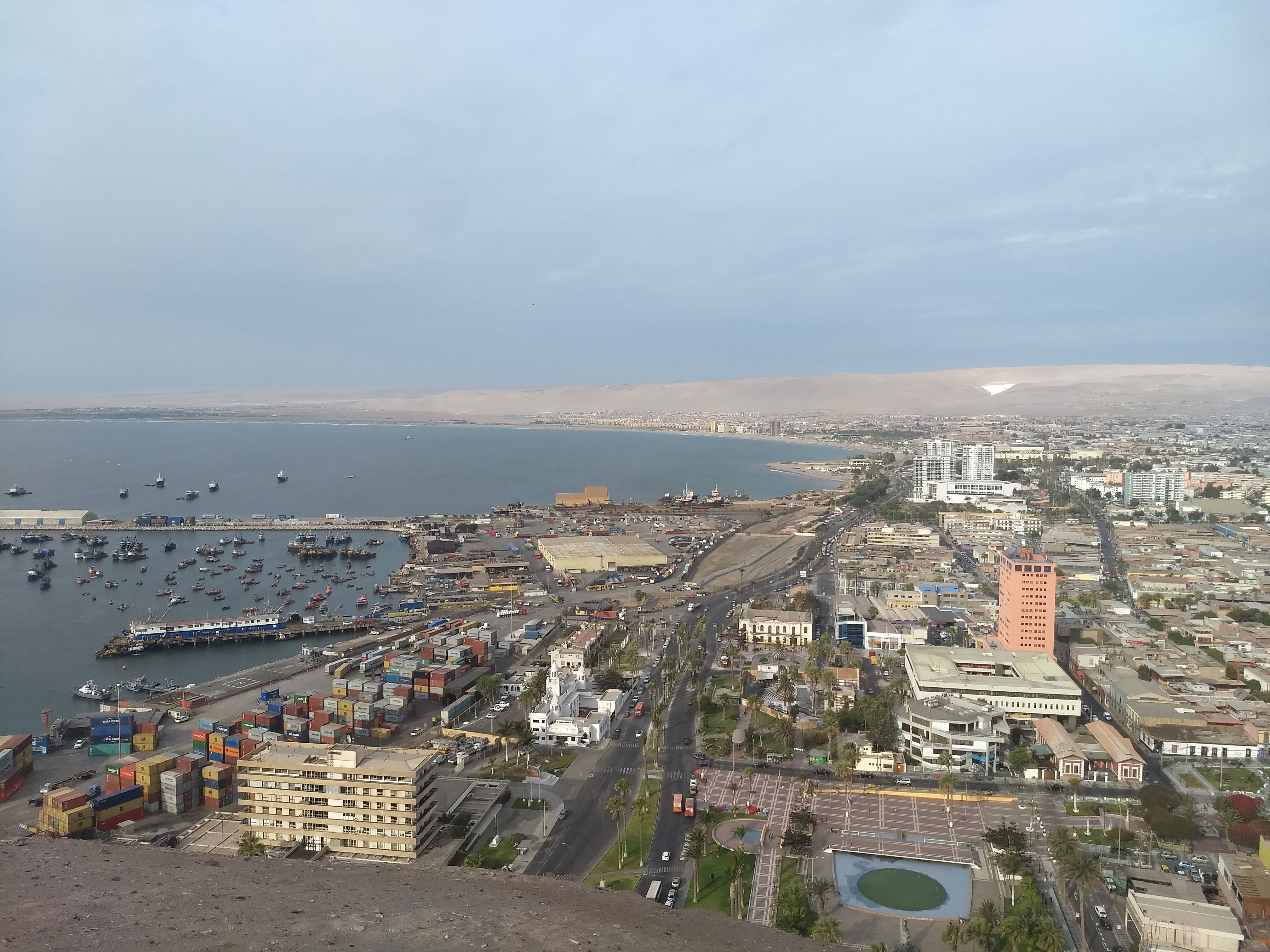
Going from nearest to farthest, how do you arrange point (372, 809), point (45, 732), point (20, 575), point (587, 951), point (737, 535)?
point (587, 951) < point (372, 809) < point (45, 732) < point (20, 575) < point (737, 535)

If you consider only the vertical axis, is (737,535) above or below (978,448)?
below

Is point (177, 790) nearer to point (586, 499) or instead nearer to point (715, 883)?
point (715, 883)

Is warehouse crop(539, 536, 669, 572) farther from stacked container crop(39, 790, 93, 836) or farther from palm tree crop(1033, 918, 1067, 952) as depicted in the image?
palm tree crop(1033, 918, 1067, 952)

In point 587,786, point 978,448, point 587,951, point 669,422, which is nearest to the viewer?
point 587,951

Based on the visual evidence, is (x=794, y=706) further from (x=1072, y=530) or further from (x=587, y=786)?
(x=1072, y=530)

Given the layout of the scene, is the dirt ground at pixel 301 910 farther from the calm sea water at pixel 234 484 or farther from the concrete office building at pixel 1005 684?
the calm sea water at pixel 234 484

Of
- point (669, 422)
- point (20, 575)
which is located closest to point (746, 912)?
point (20, 575)

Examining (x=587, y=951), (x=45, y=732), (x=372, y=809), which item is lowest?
(x=45, y=732)
